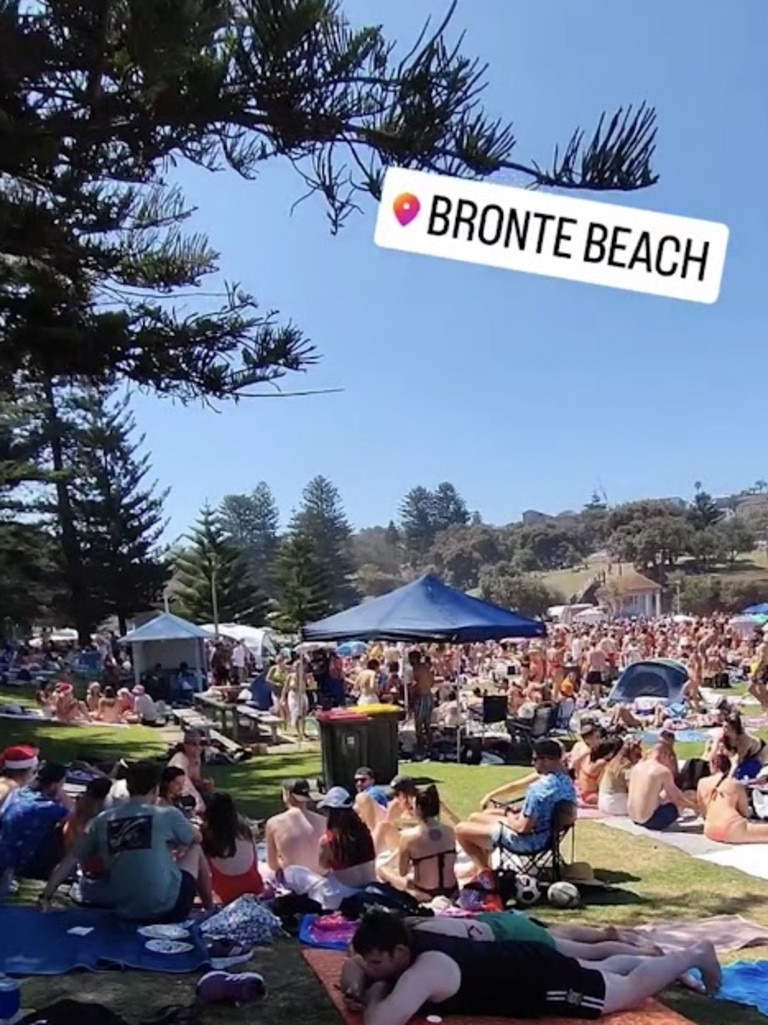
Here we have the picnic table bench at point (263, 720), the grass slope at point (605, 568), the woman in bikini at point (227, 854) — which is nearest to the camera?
the woman in bikini at point (227, 854)

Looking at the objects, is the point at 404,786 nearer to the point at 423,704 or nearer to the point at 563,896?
the point at 563,896

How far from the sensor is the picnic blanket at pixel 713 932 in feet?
16.6

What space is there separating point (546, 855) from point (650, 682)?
44.6 feet

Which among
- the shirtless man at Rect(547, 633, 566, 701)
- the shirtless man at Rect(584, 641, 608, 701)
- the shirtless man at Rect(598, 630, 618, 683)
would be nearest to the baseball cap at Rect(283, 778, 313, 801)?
the shirtless man at Rect(547, 633, 566, 701)

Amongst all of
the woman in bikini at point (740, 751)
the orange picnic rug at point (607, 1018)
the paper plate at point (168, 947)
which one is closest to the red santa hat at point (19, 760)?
the paper plate at point (168, 947)

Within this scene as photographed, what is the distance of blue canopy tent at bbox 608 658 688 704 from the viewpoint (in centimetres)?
1889

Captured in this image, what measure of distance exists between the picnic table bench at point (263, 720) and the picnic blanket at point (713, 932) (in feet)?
31.2

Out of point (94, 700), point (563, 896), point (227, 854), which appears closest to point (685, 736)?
point (563, 896)

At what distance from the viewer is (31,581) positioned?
97.4 ft

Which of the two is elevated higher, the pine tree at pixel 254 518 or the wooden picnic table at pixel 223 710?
the pine tree at pixel 254 518

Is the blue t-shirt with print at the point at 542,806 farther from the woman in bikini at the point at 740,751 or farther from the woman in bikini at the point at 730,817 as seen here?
the woman in bikini at the point at 740,751

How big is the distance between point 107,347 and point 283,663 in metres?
17.6

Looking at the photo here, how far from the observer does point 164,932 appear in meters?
4.88

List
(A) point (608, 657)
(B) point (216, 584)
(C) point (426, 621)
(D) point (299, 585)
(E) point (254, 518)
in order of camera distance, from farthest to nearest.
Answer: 1. (E) point (254, 518)
2. (D) point (299, 585)
3. (B) point (216, 584)
4. (A) point (608, 657)
5. (C) point (426, 621)
